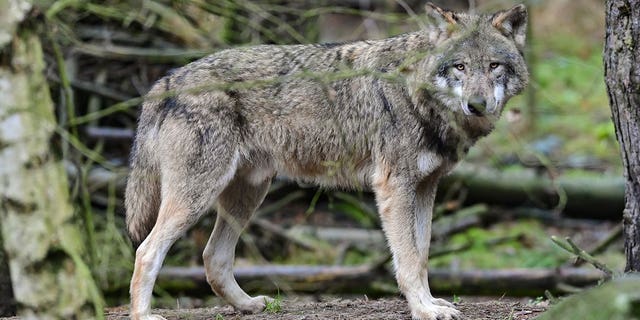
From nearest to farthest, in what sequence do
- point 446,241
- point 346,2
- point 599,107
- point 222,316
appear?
point 222,316 < point 446,241 < point 346,2 < point 599,107

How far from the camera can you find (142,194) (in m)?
6.02

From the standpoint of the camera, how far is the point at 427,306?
18.0 feet

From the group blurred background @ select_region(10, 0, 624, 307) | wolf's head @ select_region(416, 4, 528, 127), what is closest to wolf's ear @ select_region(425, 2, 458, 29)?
wolf's head @ select_region(416, 4, 528, 127)

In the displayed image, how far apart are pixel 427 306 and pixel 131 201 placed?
216 cm

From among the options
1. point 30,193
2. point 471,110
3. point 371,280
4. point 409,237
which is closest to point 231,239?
point 409,237

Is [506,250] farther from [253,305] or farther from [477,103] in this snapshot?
[477,103]

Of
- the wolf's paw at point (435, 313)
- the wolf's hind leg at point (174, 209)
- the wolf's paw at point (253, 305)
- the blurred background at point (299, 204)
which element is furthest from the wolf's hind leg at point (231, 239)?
the blurred background at point (299, 204)

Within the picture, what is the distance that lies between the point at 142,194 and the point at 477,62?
2428mm

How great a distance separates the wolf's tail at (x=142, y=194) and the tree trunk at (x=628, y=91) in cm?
303

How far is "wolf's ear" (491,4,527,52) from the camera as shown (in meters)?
5.82

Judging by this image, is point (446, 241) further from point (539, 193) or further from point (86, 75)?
point (86, 75)

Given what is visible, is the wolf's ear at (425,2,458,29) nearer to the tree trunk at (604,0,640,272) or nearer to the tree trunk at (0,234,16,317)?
the tree trunk at (604,0,640,272)

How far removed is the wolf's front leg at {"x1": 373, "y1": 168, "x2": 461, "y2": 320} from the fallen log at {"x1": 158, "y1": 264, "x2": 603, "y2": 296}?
223 centimetres

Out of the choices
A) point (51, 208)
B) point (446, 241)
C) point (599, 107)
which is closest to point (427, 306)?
point (51, 208)
